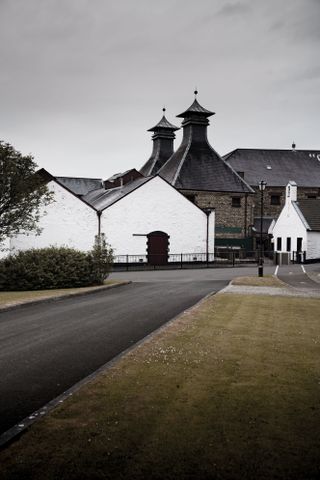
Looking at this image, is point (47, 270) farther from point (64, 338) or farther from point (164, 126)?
point (164, 126)

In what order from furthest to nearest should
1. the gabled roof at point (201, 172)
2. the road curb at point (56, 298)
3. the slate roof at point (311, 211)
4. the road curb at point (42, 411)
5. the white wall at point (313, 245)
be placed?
the gabled roof at point (201, 172), the slate roof at point (311, 211), the white wall at point (313, 245), the road curb at point (56, 298), the road curb at point (42, 411)

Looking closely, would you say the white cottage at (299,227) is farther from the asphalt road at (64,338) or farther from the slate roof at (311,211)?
the asphalt road at (64,338)

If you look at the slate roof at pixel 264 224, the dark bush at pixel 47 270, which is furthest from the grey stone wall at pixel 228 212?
the dark bush at pixel 47 270

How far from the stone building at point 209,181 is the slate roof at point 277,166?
22.7 feet

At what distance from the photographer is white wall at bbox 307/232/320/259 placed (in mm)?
45000

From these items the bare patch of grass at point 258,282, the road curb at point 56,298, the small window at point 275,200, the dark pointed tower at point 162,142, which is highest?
the dark pointed tower at point 162,142

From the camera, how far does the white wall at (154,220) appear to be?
40094 mm

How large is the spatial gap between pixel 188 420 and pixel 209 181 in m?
49.1

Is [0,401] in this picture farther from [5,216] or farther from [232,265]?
[232,265]

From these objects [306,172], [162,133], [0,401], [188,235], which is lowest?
[0,401]

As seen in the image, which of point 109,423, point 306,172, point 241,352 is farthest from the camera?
point 306,172

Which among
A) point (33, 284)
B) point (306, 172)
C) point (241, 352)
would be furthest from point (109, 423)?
point (306, 172)

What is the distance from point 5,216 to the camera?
78.5 ft

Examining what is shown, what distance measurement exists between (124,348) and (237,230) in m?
46.1
